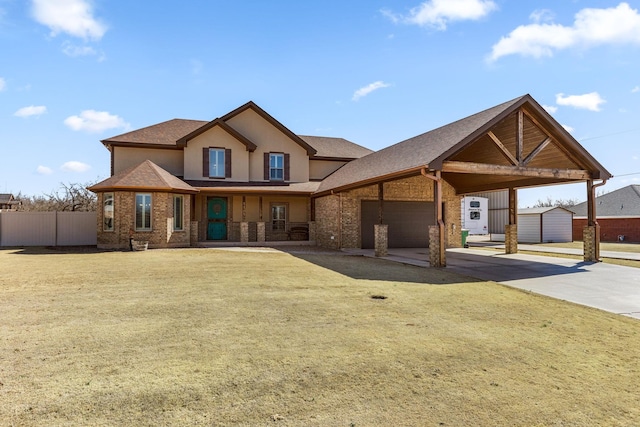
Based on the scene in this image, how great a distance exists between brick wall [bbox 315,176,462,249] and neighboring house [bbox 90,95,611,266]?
0.19 feet

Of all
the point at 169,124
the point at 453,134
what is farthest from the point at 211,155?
the point at 453,134

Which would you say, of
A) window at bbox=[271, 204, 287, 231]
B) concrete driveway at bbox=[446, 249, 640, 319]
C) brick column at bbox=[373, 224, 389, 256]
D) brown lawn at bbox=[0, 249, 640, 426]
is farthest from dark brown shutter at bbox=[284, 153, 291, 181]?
brown lawn at bbox=[0, 249, 640, 426]

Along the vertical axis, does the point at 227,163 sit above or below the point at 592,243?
above

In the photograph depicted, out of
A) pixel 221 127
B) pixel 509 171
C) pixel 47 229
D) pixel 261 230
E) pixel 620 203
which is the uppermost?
pixel 221 127

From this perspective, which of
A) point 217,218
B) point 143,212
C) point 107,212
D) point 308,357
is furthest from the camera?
point 217,218

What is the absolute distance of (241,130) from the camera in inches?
941

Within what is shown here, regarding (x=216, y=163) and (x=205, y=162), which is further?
(x=216, y=163)

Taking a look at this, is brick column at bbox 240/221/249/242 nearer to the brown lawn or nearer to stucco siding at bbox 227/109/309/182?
stucco siding at bbox 227/109/309/182

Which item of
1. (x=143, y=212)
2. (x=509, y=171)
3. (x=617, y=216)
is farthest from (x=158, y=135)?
(x=617, y=216)

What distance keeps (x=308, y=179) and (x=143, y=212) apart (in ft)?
34.1

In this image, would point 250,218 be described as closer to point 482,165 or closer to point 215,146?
point 215,146

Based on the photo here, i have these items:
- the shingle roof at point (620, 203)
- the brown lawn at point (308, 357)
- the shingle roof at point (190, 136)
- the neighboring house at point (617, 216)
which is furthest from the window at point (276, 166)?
the shingle roof at point (620, 203)

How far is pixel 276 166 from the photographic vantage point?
24.2 m

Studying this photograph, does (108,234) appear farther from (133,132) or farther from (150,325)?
(150,325)
